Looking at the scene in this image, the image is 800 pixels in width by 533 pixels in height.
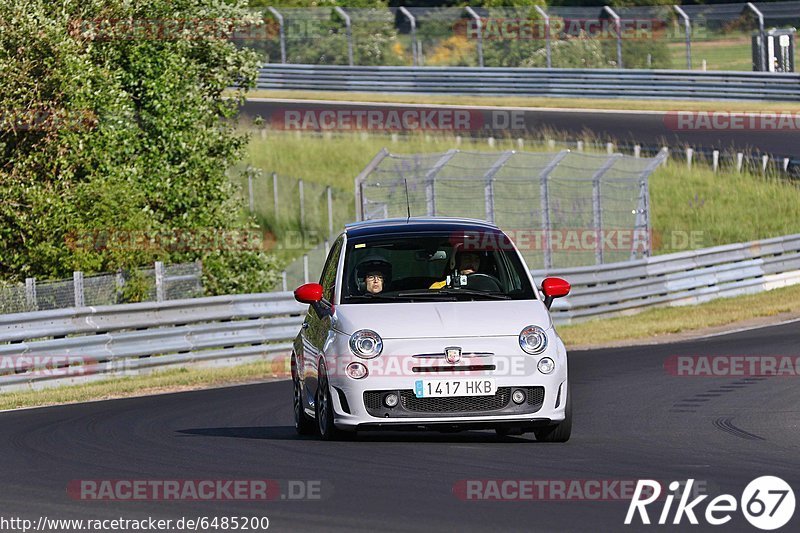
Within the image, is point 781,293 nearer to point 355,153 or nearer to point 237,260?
point 237,260

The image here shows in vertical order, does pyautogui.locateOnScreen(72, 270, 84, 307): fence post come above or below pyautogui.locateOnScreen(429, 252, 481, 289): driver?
below

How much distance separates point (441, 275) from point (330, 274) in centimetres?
91

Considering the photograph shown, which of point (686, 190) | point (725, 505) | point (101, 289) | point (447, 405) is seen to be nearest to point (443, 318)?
point (447, 405)

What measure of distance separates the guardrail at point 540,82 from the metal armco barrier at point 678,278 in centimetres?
1312

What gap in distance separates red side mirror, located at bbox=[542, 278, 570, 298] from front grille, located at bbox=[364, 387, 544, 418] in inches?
40.5

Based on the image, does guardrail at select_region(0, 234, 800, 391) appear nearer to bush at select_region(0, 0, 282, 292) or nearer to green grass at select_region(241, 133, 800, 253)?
bush at select_region(0, 0, 282, 292)

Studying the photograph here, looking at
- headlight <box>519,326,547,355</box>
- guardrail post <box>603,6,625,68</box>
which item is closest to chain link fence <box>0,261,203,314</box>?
headlight <box>519,326,547,355</box>

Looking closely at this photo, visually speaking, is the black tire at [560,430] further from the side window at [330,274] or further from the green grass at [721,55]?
the green grass at [721,55]

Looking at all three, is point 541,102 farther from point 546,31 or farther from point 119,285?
point 119,285

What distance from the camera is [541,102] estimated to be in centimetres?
4684

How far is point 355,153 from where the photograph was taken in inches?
1580

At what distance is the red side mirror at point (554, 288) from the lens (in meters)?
10.9

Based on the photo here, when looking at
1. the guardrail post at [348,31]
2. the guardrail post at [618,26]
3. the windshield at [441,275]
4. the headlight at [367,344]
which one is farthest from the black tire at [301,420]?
the guardrail post at [348,31]

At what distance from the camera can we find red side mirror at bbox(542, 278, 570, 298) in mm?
10891
